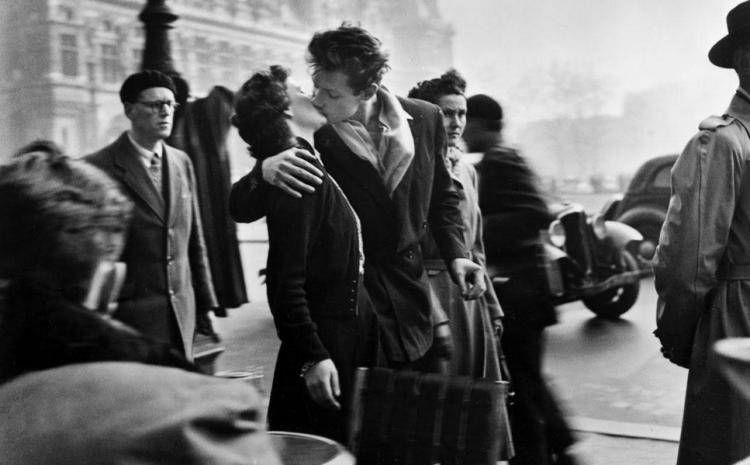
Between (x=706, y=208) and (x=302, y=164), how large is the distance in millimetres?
1418

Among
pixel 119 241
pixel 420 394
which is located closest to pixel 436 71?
pixel 420 394

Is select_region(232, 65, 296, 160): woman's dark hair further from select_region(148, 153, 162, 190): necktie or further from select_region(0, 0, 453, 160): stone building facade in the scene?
select_region(148, 153, 162, 190): necktie

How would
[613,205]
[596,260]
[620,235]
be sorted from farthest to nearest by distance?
1. [613,205]
2. [620,235]
3. [596,260]

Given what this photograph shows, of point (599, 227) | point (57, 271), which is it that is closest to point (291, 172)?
point (57, 271)

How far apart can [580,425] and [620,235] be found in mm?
5195

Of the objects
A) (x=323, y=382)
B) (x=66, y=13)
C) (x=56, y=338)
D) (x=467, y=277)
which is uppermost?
(x=66, y=13)

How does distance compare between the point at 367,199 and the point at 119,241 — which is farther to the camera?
the point at 367,199

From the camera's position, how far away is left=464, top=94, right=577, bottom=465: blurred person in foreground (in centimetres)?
478

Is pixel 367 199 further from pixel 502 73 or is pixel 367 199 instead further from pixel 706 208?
pixel 502 73

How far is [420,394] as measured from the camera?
90.0 inches

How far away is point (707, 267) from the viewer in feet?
11.3

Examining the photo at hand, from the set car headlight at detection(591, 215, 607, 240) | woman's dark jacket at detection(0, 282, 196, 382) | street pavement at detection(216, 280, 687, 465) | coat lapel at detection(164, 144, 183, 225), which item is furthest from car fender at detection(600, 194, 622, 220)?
woman's dark jacket at detection(0, 282, 196, 382)

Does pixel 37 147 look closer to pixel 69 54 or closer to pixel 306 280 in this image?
pixel 69 54

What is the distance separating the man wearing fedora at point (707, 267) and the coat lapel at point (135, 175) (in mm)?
2042
